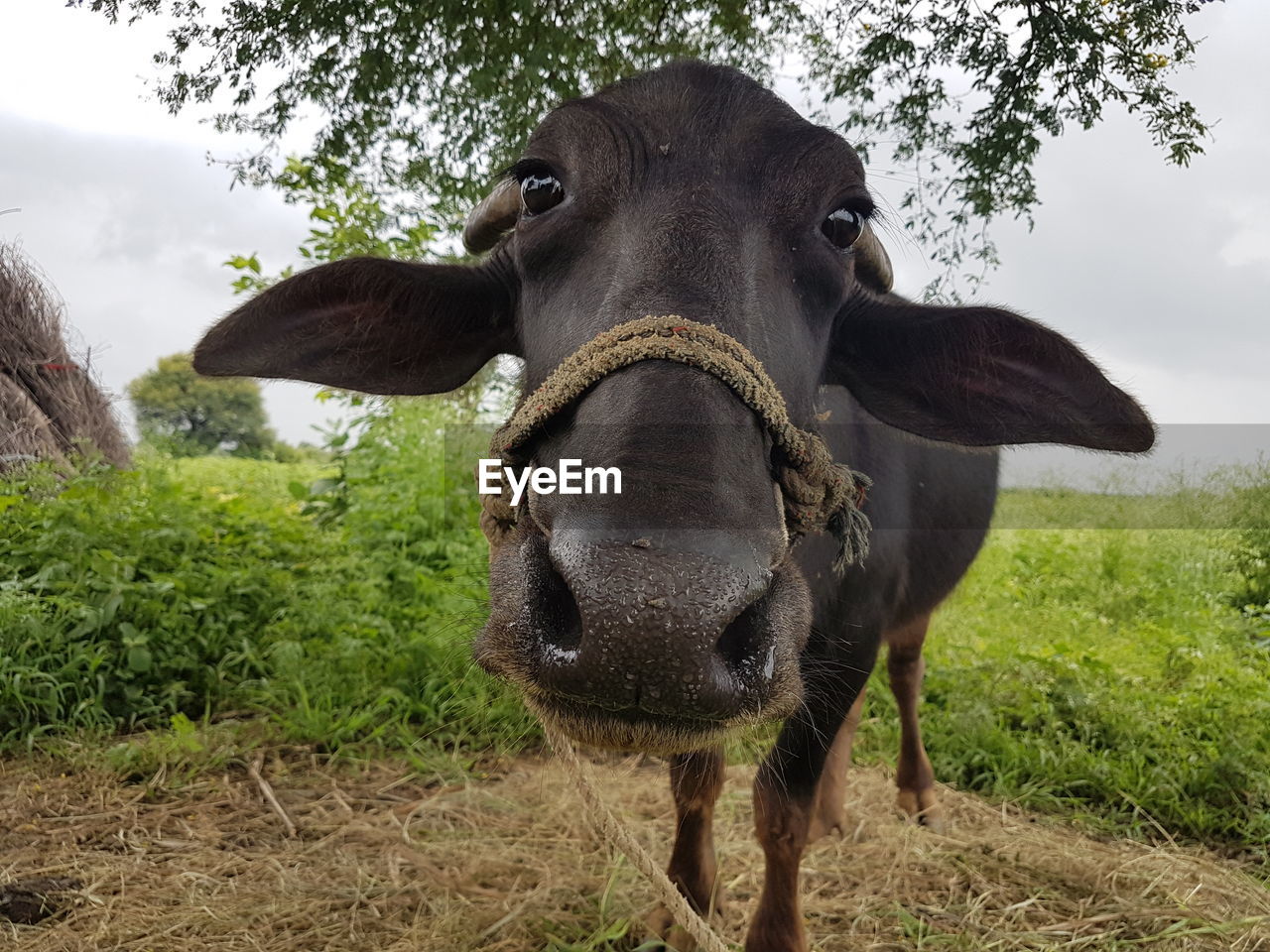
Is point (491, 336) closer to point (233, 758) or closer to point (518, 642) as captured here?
point (518, 642)

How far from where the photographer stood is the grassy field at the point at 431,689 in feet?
11.7

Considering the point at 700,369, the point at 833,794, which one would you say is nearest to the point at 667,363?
the point at 700,369

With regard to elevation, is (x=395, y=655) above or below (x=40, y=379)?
below

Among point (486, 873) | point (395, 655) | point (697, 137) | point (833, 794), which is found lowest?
point (486, 873)

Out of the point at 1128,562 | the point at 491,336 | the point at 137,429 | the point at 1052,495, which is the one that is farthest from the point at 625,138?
the point at 137,429

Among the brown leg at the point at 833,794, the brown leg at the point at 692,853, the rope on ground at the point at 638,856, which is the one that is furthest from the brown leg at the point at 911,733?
the rope on ground at the point at 638,856

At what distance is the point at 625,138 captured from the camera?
1956 millimetres

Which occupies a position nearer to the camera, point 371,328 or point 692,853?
point 371,328

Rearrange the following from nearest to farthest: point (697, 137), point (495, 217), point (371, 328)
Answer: point (697, 137) → point (371, 328) → point (495, 217)

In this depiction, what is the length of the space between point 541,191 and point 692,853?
2163 millimetres

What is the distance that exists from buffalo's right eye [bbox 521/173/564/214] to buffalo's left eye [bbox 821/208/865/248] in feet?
2.10

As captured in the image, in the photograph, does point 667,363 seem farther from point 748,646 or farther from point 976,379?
point 976,379

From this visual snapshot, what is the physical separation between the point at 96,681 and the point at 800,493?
4.02 meters

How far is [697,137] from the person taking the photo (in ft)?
6.49
